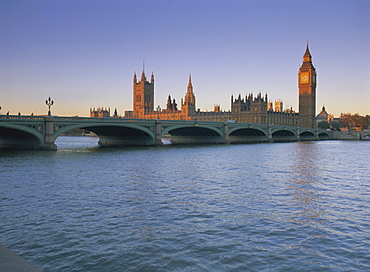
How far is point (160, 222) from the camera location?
41.7 feet

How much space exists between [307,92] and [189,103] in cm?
5955

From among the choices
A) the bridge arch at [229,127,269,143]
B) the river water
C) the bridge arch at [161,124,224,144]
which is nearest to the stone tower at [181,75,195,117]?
the bridge arch at [229,127,269,143]

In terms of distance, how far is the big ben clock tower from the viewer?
6954 inches

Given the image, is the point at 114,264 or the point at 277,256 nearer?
the point at 114,264

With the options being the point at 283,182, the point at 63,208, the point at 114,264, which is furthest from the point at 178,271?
the point at 283,182

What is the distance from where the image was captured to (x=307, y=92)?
180000 mm

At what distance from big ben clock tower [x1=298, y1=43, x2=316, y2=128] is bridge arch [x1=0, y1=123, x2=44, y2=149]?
5809 inches

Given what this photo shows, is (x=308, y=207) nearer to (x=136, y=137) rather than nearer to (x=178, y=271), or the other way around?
(x=178, y=271)

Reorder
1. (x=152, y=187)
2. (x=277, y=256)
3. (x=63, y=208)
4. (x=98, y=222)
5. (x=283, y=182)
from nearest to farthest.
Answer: (x=277, y=256) → (x=98, y=222) → (x=63, y=208) → (x=152, y=187) → (x=283, y=182)

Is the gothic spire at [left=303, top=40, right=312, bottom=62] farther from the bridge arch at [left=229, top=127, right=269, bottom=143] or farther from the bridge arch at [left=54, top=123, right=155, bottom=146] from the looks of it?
the bridge arch at [left=54, top=123, right=155, bottom=146]

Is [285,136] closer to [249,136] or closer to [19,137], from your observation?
[249,136]

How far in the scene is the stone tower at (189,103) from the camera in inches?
6861

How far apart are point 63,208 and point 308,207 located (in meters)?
10.3

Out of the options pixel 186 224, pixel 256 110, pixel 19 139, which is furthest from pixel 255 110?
pixel 186 224
